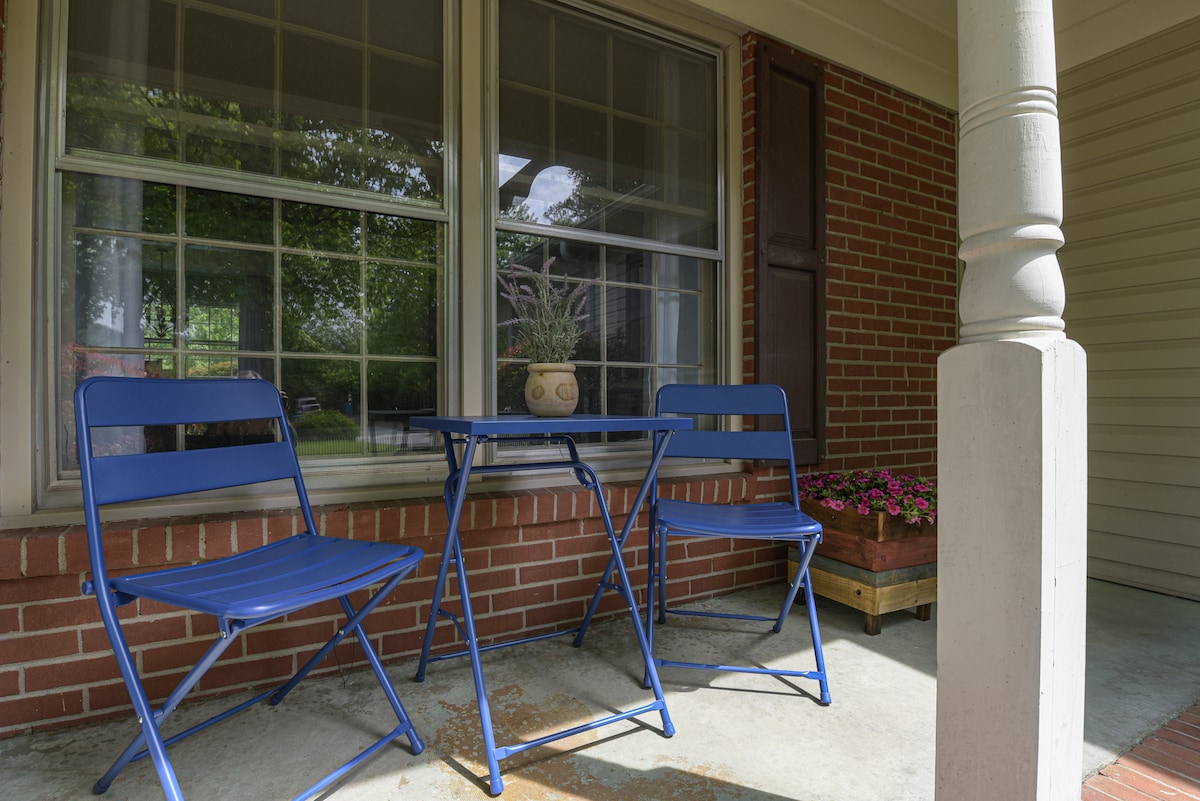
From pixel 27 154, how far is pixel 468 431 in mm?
1575

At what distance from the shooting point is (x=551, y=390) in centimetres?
207

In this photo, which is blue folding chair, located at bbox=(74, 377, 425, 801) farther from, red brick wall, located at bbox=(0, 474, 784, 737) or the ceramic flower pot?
the ceramic flower pot

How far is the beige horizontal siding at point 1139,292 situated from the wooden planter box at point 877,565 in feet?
4.97

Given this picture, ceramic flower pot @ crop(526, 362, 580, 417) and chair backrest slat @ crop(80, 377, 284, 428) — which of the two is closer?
chair backrest slat @ crop(80, 377, 284, 428)

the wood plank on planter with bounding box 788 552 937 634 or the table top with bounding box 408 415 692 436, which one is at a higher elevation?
the table top with bounding box 408 415 692 436

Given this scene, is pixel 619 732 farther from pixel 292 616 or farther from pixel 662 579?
pixel 292 616

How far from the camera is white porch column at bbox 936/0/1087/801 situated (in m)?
1.12

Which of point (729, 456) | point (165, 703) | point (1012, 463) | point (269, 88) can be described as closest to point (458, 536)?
point (165, 703)

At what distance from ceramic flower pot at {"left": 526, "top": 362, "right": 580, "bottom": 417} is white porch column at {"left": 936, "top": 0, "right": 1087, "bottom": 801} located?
1.16m

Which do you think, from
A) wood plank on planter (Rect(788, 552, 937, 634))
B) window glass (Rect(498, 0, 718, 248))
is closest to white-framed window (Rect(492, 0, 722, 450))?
window glass (Rect(498, 0, 718, 248))

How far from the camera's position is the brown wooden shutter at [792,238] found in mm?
2988

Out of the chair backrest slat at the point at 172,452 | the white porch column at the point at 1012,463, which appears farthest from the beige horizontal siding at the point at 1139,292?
the chair backrest slat at the point at 172,452

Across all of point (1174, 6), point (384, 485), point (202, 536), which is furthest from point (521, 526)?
point (1174, 6)

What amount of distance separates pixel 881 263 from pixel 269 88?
3.07 meters
